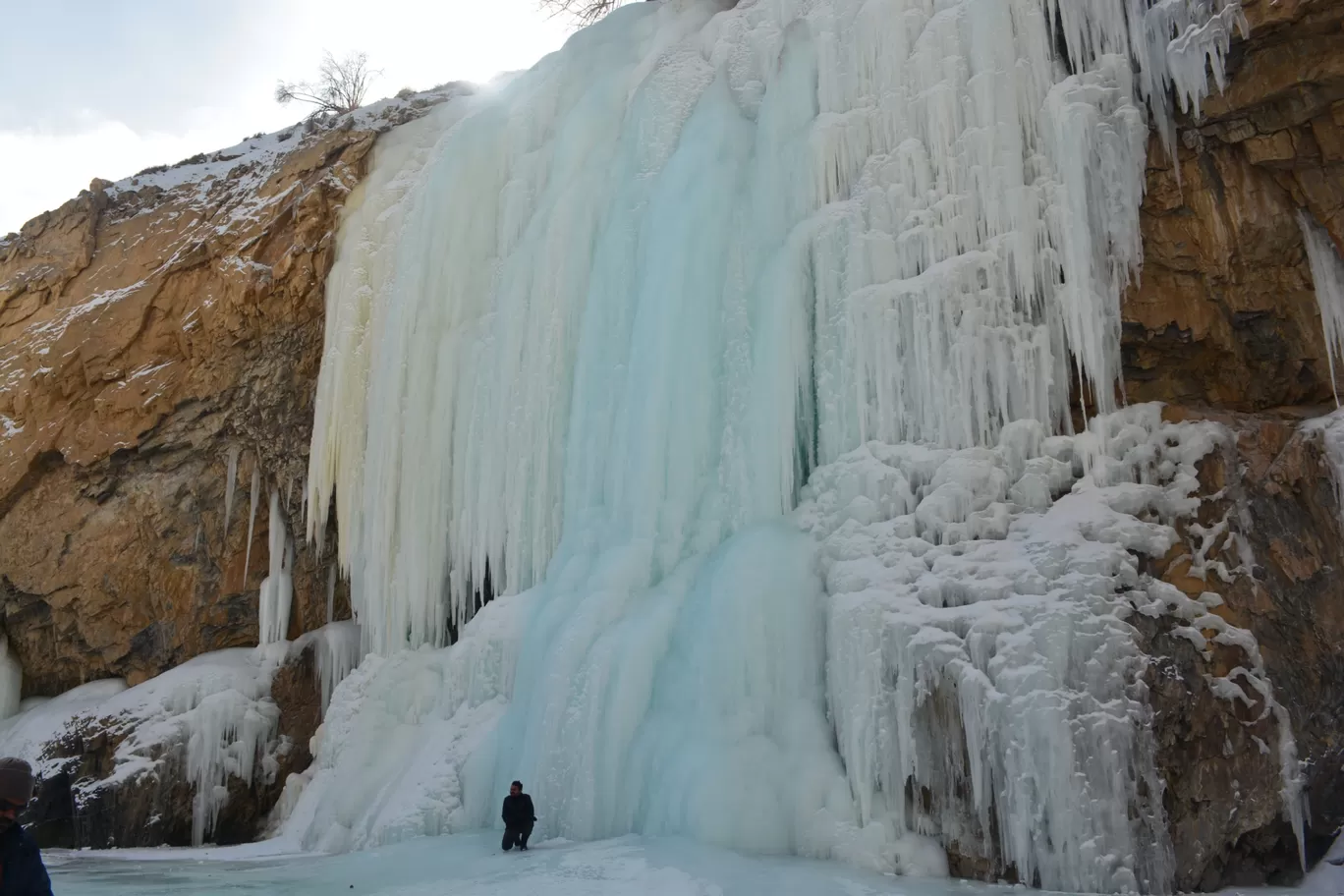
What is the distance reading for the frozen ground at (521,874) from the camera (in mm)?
4922

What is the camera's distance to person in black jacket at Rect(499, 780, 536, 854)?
6.28 meters

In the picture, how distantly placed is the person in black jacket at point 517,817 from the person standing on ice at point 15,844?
3.97 metres

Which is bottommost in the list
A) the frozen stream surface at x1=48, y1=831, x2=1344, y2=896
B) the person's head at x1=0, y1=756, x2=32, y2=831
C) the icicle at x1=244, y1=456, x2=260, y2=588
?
the frozen stream surface at x1=48, y1=831, x2=1344, y2=896

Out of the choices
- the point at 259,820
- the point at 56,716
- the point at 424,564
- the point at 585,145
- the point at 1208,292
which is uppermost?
the point at 585,145

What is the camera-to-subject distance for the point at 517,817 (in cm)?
628

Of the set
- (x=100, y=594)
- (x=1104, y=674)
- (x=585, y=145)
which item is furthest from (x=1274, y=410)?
(x=100, y=594)

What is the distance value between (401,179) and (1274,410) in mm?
8975

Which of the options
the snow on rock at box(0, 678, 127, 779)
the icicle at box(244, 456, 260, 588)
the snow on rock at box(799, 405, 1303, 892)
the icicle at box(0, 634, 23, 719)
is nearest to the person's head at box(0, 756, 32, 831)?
the snow on rock at box(799, 405, 1303, 892)

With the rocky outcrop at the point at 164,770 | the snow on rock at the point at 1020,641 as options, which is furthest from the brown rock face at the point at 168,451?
the snow on rock at the point at 1020,641

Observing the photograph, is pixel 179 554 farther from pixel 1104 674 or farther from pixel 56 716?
pixel 1104 674

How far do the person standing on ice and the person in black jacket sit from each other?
397 centimetres

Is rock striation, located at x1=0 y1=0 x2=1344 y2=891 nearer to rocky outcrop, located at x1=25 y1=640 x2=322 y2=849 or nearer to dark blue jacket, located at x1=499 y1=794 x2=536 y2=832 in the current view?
rocky outcrop, located at x1=25 y1=640 x2=322 y2=849

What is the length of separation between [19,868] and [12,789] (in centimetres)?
21

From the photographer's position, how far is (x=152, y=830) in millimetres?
10000
